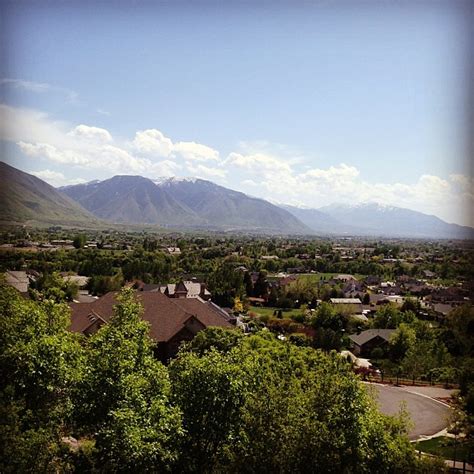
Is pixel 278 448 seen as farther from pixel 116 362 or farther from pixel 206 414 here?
pixel 116 362

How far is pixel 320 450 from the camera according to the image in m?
A: 4.76

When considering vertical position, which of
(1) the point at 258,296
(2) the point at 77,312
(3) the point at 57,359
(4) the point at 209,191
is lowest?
(1) the point at 258,296

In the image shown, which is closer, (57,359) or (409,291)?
(57,359)

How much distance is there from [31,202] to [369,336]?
1866 centimetres

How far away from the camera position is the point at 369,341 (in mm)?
21734

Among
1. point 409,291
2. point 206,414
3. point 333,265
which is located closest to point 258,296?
point 409,291

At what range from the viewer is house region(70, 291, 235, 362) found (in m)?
13.8

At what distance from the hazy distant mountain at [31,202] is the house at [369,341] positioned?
14.4 metres

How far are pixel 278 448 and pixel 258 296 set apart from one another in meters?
28.6

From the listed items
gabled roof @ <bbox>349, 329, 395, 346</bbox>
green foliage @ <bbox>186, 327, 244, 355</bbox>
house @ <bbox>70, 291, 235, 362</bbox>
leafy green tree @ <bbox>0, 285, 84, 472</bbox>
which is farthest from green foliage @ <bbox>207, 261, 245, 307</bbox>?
leafy green tree @ <bbox>0, 285, 84, 472</bbox>

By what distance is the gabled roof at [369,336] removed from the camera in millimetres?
21703

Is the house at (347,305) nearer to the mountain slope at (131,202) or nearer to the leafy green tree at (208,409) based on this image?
the leafy green tree at (208,409)

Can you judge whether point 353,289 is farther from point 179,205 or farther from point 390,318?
point 179,205

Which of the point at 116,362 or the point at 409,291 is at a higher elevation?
the point at 116,362
